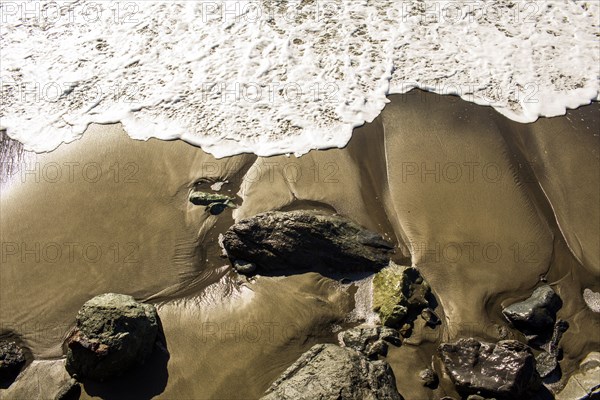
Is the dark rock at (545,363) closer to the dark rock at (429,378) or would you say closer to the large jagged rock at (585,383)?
the large jagged rock at (585,383)

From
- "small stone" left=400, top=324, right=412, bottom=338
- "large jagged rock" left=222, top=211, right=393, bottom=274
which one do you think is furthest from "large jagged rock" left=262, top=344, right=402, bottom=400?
"large jagged rock" left=222, top=211, right=393, bottom=274

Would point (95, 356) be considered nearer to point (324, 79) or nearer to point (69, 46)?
point (324, 79)

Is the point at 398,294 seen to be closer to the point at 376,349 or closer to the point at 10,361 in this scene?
the point at 376,349

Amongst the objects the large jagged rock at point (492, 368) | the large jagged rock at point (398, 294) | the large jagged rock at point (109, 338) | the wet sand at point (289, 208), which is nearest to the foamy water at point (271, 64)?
the wet sand at point (289, 208)

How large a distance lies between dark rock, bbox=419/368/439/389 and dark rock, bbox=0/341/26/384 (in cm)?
455

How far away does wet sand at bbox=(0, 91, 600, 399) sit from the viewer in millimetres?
6250

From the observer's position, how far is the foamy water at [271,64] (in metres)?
8.73

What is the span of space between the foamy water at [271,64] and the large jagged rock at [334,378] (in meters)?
3.49

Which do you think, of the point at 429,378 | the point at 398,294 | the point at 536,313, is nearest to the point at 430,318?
the point at 398,294

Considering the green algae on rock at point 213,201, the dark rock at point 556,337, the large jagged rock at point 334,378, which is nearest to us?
the large jagged rock at point 334,378

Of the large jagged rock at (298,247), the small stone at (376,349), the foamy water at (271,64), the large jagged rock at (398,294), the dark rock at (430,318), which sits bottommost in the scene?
the small stone at (376,349)

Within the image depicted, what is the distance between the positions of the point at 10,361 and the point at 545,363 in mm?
6054

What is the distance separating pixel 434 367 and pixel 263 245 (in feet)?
8.14

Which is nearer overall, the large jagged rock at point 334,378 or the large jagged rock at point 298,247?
the large jagged rock at point 334,378
